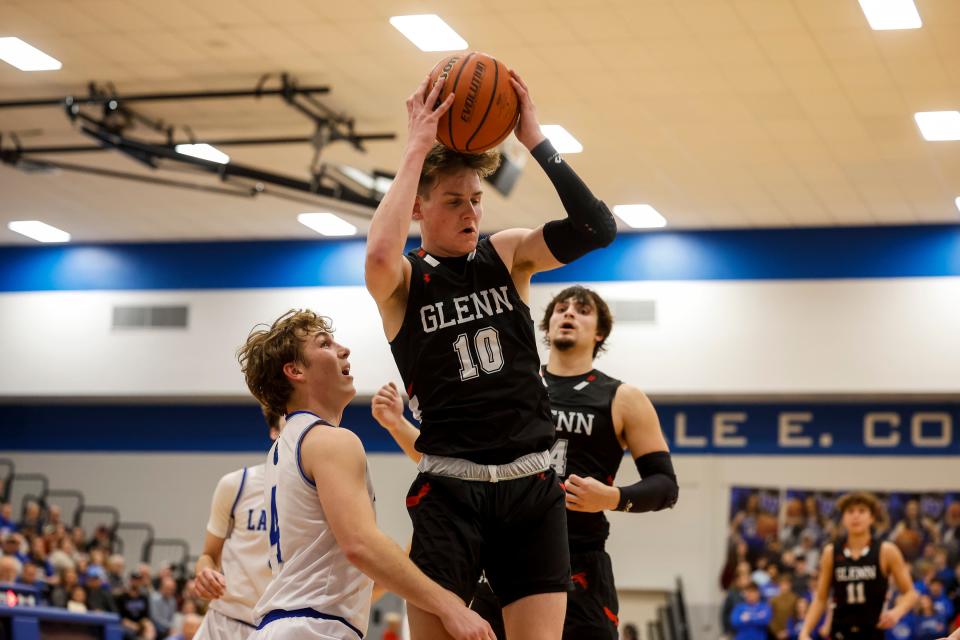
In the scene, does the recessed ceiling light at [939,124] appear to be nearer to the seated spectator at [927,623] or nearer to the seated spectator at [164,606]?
the seated spectator at [927,623]

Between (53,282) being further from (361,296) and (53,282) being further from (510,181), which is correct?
(510,181)

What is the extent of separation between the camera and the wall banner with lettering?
15977 millimetres

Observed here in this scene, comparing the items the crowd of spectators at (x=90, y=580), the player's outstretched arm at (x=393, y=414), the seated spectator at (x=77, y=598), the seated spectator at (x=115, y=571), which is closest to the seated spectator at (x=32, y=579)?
the crowd of spectators at (x=90, y=580)

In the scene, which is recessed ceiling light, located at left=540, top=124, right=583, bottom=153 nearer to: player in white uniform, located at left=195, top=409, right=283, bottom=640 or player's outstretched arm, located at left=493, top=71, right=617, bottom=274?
player in white uniform, located at left=195, top=409, right=283, bottom=640

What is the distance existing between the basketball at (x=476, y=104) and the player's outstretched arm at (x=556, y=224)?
0.18 ft

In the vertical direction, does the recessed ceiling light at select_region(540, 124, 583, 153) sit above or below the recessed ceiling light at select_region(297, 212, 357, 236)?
above

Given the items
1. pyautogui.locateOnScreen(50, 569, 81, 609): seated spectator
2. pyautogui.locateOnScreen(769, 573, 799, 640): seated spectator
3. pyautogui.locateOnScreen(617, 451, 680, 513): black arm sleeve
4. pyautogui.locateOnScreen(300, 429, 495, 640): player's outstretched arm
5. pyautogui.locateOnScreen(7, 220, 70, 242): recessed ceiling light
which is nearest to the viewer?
pyautogui.locateOnScreen(300, 429, 495, 640): player's outstretched arm

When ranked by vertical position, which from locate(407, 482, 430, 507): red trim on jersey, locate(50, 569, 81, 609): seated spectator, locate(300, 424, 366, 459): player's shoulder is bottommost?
locate(50, 569, 81, 609): seated spectator

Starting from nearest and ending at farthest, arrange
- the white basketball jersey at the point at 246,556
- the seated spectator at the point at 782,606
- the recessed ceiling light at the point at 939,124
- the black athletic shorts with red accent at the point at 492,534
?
the black athletic shorts with red accent at the point at 492,534
the white basketball jersey at the point at 246,556
the recessed ceiling light at the point at 939,124
the seated spectator at the point at 782,606

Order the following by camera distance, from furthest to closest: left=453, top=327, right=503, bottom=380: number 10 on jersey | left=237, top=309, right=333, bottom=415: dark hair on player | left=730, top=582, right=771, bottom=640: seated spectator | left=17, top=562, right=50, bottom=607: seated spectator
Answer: left=730, top=582, right=771, bottom=640: seated spectator < left=17, top=562, right=50, bottom=607: seated spectator < left=237, top=309, right=333, bottom=415: dark hair on player < left=453, top=327, right=503, bottom=380: number 10 on jersey

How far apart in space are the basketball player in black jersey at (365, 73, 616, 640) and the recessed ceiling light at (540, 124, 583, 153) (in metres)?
9.53

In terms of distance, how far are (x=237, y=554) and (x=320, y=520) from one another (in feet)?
7.22

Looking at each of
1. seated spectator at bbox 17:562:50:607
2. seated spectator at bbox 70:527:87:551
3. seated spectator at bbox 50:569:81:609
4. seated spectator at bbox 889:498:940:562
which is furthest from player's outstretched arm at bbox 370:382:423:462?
seated spectator at bbox 70:527:87:551

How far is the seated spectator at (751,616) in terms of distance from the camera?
15.4m
